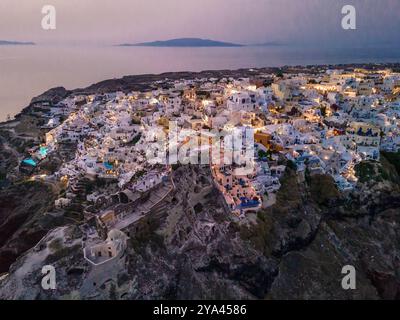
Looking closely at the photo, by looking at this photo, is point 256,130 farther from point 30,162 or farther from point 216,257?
point 30,162

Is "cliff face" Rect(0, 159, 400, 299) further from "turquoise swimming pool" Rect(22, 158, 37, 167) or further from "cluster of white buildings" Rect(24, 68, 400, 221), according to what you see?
"turquoise swimming pool" Rect(22, 158, 37, 167)

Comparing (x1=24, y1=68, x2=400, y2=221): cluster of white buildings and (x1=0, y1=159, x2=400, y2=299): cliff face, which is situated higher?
(x1=24, y1=68, x2=400, y2=221): cluster of white buildings

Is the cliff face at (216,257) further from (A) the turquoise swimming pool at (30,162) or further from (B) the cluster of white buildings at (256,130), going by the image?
(A) the turquoise swimming pool at (30,162)

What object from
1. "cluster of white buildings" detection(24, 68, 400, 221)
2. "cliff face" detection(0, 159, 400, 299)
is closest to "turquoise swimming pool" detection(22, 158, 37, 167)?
"cluster of white buildings" detection(24, 68, 400, 221)

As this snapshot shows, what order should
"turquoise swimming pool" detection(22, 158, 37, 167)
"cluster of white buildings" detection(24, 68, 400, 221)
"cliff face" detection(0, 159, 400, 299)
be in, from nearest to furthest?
"cliff face" detection(0, 159, 400, 299), "cluster of white buildings" detection(24, 68, 400, 221), "turquoise swimming pool" detection(22, 158, 37, 167)

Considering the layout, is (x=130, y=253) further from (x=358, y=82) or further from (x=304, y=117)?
(x=358, y=82)

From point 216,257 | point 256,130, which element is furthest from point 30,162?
point 216,257

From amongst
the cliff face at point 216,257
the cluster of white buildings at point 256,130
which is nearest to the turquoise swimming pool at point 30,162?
the cluster of white buildings at point 256,130
